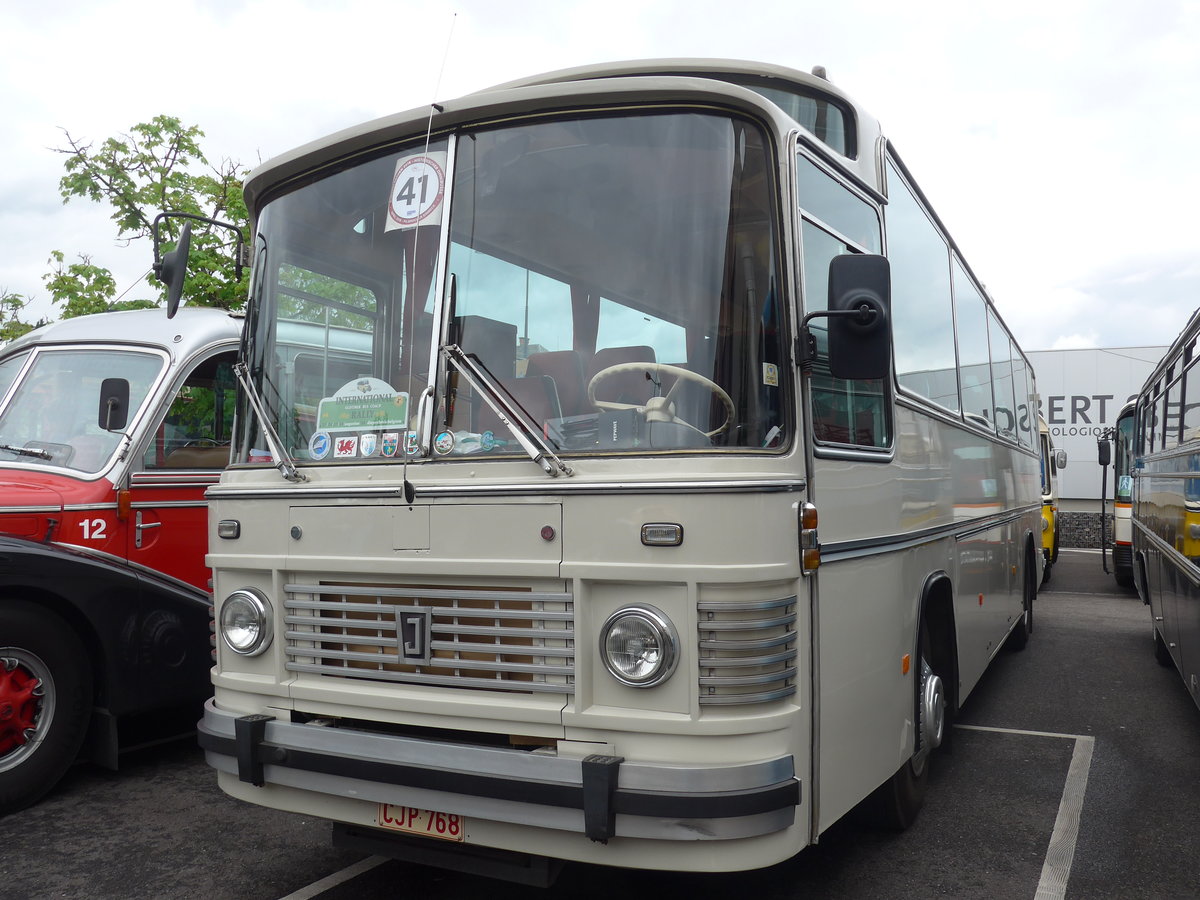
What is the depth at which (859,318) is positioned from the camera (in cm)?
347

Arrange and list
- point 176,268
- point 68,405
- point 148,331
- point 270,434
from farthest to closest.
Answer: point 148,331
point 68,405
point 176,268
point 270,434

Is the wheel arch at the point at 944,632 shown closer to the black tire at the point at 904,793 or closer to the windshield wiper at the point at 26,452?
the black tire at the point at 904,793

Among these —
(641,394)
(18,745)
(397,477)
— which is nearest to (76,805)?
(18,745)

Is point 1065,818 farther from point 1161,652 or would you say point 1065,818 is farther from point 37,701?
point 37,701

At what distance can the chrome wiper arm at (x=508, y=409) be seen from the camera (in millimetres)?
3398

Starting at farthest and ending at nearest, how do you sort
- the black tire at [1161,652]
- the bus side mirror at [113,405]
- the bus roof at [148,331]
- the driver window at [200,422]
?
the black tire at [1161,652]
the bus roof at [148,331]
the driver window at [200,422]
the bus side mirror at [113,405]

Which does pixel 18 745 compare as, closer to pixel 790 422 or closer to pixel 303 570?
pixel 303 570

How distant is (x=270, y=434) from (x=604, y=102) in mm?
1755

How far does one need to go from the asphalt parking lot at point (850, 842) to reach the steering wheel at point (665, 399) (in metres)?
2.00

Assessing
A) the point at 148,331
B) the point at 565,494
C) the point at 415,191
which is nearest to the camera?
the point at 565,494

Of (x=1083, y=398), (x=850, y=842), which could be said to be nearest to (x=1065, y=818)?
(x=850, y=842)

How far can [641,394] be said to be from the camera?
3473 millimetres

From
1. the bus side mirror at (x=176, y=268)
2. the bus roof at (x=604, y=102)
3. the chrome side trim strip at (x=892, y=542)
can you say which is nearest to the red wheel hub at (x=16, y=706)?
the bus side mirror at (x=176, y=268)

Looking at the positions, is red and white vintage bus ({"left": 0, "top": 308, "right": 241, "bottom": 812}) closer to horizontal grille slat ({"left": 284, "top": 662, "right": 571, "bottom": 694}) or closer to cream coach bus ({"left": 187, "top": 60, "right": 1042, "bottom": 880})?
cream coach bus ({"left": 187, "top": 60, "right": 1042, "bottom": 880})
